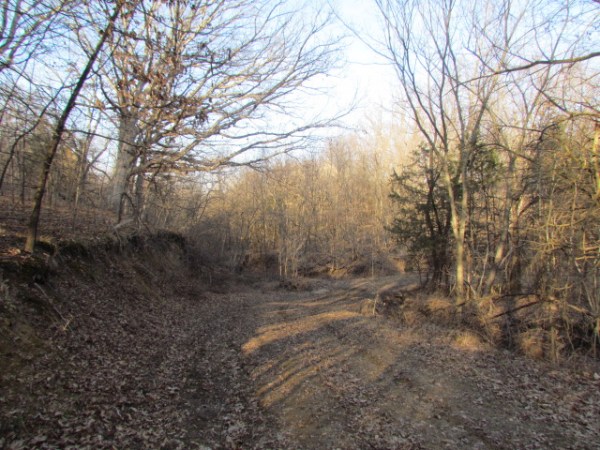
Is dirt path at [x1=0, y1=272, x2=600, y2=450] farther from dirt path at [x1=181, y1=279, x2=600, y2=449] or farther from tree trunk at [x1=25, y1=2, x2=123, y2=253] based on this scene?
tree trunk at [x1=25, y1=2, x2=123, y2=253]

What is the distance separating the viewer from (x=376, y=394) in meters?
6.76

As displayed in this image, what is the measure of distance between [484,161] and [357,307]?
778 centimetres

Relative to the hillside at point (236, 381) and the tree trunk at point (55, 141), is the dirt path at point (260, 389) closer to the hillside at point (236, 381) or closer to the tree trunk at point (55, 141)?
the hillside at point (236, 381)

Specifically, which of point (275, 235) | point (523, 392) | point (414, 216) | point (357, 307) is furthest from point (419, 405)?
point (275, 235)

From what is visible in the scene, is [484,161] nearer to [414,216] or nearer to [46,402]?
[414,216]

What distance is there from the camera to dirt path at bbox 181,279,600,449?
211 inches

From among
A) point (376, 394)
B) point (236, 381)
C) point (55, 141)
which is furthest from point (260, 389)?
point (55, 141)

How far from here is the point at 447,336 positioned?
10.8 metres

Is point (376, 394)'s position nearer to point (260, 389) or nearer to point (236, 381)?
point (260, 389)

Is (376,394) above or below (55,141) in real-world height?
below

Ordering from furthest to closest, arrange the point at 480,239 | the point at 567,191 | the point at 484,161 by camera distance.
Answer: the point at 480,239, the point at 484,161, the point at 567,191

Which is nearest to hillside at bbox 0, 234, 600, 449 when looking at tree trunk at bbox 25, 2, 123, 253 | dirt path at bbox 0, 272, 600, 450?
dirt path at bbox 0, 272, 600, 450

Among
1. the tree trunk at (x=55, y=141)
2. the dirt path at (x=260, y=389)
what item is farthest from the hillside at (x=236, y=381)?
the tree trunk at (x=55, y=141)

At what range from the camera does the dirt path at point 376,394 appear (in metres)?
5.35
